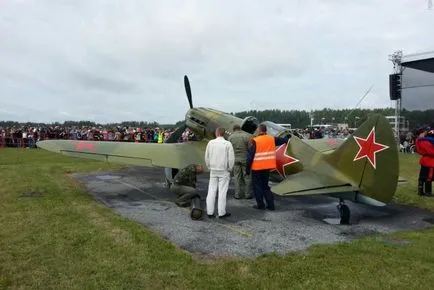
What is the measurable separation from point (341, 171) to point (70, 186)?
26.9 ft

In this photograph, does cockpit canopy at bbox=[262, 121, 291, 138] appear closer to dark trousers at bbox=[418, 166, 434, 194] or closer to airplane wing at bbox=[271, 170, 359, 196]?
airplane wing at bbox=[271, 170, 359, 196]

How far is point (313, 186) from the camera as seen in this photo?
8.12m

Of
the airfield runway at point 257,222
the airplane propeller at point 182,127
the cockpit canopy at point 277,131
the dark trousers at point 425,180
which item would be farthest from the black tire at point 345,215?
the airplane propeller at point 182,127

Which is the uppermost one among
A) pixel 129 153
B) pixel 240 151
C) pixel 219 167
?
pixel 240 151

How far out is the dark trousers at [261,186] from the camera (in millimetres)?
9438

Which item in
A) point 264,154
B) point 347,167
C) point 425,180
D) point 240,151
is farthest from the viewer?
point 425,180

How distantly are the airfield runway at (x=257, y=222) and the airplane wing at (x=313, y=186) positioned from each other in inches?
26.7

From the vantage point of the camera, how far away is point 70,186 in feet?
41.7

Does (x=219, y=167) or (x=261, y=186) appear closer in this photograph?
(x=219, y=167)

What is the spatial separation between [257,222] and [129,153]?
4898 millimetres

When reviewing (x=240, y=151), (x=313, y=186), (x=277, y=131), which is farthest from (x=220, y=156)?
(x=277, y=131)

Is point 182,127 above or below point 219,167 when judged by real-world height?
above

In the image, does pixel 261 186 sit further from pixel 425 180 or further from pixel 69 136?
pixel 69 136

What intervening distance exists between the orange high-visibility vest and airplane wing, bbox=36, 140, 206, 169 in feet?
9.58
